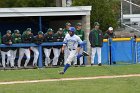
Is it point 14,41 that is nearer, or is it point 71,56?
point 71,56

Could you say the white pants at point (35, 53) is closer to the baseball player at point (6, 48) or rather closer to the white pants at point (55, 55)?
the white pants at point (55, 55)

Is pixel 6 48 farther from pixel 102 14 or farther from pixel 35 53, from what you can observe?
pixel 102 14

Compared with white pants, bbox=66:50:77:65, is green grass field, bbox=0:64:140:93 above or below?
below

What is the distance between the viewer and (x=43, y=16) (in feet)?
82.0

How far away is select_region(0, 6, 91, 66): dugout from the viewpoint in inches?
910

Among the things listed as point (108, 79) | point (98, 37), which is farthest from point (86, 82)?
point (98, 37)

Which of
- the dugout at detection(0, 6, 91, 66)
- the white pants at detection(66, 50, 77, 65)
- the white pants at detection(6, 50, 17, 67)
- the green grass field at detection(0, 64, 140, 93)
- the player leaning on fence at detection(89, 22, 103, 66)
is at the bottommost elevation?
the green grass field at detection(0, 64, 140, 93)

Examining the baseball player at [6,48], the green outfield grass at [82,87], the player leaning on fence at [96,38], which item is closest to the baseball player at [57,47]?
the player leaning on fence at [96,38]

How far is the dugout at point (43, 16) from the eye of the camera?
2312 centimetres

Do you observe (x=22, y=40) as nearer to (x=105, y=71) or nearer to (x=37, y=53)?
(x=37, y=53)

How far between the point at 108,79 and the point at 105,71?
8.91 feet

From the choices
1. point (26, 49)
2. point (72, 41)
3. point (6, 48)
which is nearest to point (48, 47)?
point (26, 49)

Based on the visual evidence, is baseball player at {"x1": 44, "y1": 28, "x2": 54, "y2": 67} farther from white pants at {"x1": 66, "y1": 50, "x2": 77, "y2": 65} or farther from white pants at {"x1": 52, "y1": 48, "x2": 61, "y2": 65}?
white pants at {"x1": 66, "y1": 50, "x2": 77, "y2": 65}

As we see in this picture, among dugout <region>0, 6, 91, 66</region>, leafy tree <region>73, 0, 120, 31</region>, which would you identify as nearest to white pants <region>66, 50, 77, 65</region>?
dugout <region>0, 6, 91, 66</region>
